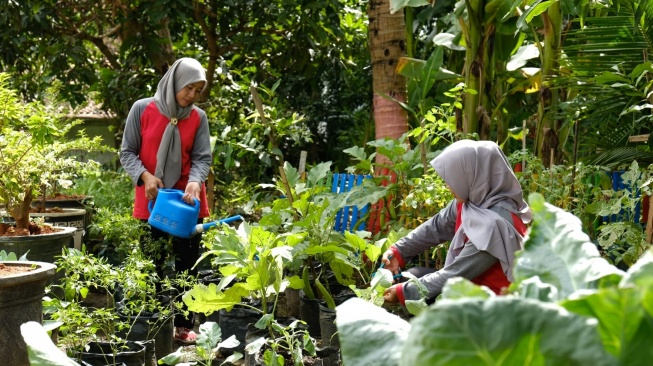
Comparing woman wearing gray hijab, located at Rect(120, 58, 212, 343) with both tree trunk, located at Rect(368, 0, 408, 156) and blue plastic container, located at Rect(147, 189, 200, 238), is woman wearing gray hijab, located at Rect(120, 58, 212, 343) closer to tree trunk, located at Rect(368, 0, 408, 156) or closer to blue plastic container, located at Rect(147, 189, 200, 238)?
blue plastic container, located at Rect(147, 189, 200, 238)

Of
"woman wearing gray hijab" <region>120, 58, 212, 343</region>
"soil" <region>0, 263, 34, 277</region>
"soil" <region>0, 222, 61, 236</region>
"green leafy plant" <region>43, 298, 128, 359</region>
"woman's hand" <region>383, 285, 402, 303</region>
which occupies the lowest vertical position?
"green leafy plant" <region>43, 298, 128, 359</region>

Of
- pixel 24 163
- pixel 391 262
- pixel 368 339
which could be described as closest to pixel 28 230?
pixel 24 163

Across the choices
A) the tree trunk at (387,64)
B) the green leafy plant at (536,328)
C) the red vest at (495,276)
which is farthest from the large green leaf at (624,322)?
the tree trunk at (387,64)

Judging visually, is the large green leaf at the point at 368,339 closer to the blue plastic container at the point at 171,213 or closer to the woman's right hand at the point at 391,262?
the woman's right hand at the point at 391,262

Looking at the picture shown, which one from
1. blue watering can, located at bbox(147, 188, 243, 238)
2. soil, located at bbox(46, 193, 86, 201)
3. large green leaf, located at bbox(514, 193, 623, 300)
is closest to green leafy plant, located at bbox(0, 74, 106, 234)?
blue watering can, located at bbox(147, 188, 243, 238)

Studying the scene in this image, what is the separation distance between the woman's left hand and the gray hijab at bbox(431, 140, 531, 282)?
1.67 metres

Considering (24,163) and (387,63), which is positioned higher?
(387,63)

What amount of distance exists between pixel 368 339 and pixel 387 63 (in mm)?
4801

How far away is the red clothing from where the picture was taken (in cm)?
449

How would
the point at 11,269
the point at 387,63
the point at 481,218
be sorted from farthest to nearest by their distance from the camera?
the point at 387,63
the point at 11,269
the point at 481,218

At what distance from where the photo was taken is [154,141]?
4.49 m

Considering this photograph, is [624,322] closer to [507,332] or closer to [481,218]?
[507,332]

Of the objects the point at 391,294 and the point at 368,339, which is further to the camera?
the point at 391,294

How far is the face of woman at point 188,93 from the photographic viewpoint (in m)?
4.40
